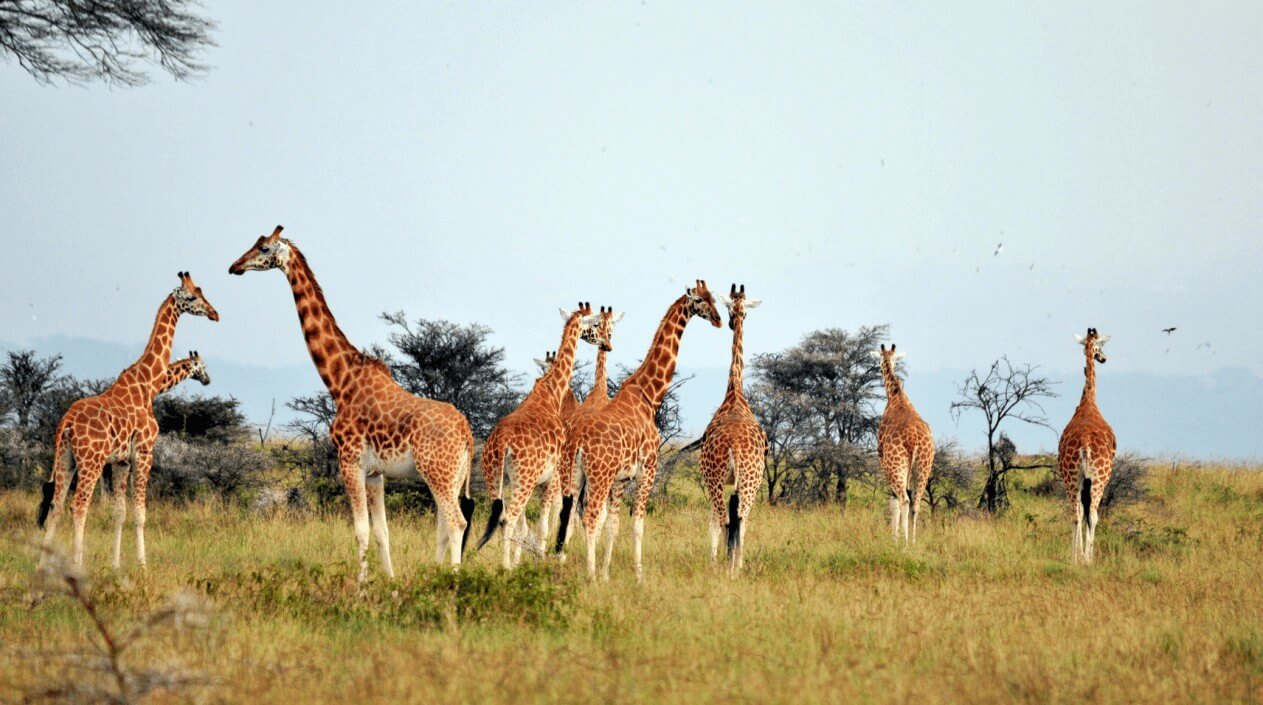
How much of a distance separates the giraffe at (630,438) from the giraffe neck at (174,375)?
237 inches

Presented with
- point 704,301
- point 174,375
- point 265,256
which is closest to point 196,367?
point 174,375

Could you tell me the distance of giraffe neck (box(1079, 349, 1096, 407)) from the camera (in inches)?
594

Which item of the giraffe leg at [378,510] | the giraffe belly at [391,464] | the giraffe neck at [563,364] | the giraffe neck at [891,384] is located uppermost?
the giraffe neck at [891,384]

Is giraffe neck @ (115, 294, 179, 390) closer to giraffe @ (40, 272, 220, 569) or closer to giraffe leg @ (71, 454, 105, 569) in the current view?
giraffe @ (40, 272, 220, 569)

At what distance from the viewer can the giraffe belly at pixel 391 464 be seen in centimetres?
977

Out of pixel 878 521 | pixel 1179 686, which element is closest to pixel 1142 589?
pixel 1179 686

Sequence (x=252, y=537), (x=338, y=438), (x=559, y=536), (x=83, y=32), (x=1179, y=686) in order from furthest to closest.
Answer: (x=83, y=32)
(x=252, y=537)
(x=559, y=536)
(x=338, y=438)
(x=1179, y=686)

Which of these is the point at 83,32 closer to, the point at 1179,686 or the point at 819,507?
the point at 819,507

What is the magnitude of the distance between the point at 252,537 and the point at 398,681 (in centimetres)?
943

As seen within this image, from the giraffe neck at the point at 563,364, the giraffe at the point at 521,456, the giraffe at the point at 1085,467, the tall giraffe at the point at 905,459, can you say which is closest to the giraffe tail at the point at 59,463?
the giraffe at the point at 521,456

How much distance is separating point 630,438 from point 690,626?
2930 millimetres

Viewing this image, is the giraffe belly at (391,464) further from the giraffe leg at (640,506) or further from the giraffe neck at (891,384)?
the giraffe neck at (891,384)

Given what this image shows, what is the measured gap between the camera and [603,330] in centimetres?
1284

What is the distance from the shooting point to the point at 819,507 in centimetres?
2070
